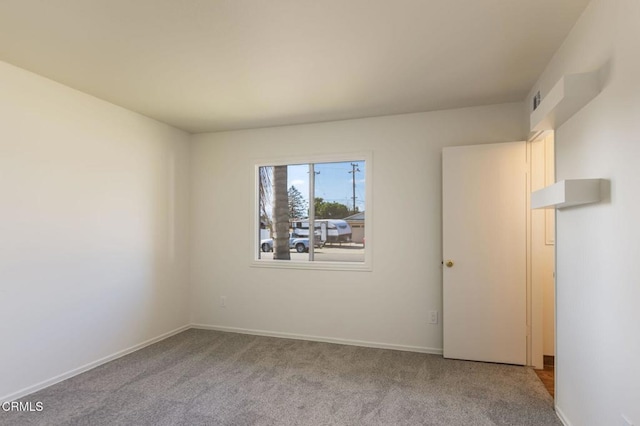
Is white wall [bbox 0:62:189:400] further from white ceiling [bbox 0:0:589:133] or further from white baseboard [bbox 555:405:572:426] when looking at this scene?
white baseboard [bbox 555:405:572:426]

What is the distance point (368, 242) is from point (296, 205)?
39.3 inches

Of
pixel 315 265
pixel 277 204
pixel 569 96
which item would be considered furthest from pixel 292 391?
pixel 569 96

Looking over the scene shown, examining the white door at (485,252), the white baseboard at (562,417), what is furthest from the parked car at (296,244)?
the white baseboard at (562,417)

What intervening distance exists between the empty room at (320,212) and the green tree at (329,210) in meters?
0.02

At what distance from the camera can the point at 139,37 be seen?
2230 mm

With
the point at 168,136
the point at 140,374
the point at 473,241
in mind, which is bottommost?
the point at 140,374

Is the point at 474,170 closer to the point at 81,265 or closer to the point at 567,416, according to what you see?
the point at 567,416

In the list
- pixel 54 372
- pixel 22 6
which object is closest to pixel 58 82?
pixel 22 6

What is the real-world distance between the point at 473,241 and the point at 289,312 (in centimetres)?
213

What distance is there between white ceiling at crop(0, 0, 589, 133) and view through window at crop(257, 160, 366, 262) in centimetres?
86

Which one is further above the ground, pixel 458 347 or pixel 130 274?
pixel 130 274

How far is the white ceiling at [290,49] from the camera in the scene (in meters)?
1.95

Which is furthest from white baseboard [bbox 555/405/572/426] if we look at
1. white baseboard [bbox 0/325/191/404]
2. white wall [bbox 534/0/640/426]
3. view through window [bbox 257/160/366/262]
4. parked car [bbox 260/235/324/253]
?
white baseboard [bbox 0/325/191/404]

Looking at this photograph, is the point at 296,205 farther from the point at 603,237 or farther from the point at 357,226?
the point at 603,237
